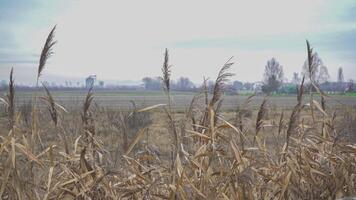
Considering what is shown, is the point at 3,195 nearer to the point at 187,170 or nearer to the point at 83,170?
the point at 83,170

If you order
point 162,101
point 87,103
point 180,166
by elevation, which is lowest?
point 162,101

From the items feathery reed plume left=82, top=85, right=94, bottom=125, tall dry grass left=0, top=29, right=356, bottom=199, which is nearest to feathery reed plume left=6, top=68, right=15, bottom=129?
tall dry grass left=0, top=29, right=356, bottom=199

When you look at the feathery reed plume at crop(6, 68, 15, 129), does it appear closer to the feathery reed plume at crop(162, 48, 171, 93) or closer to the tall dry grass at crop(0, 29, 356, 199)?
the tall dry grass at crop(0, 29, 356, 199)

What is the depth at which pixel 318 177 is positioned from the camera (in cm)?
410

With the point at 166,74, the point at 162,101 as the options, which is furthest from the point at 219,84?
the point at 162,101

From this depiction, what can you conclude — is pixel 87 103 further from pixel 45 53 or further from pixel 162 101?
pixel 162 101

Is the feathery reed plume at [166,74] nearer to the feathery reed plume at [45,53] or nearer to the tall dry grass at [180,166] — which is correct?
the tall dry grass at [180,166]

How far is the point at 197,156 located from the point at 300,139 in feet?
4.36

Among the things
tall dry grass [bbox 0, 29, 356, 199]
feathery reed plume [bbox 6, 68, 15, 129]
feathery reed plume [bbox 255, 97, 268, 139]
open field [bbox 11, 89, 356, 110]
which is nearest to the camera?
feathery reed plume [bbox 6, 68, 15, 129]

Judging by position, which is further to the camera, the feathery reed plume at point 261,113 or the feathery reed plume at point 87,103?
the feathery reed plume at point 261,113

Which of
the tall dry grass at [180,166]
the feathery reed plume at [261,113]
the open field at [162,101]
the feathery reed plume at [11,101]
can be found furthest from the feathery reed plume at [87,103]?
the feathery reed plume at [261,113]

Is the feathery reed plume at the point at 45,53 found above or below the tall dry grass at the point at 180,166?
above

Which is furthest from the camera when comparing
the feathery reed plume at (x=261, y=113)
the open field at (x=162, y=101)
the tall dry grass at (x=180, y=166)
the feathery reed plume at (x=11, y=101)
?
the open field at (x=162, y=101)

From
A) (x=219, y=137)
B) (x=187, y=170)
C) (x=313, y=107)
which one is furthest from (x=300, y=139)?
(x=187, y=170)
